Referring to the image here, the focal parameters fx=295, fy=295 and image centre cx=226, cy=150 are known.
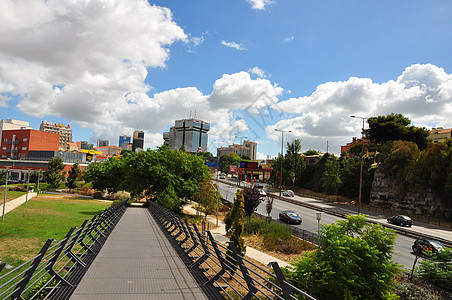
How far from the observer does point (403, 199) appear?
1848 inches

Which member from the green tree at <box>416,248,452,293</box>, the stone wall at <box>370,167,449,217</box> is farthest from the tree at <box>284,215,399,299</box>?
the stone wall at <box>370,167,449,217</box>

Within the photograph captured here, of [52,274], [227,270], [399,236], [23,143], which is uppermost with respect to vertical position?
[23,143]

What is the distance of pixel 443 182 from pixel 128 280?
151ft

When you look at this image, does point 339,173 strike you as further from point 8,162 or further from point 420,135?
point 8,162

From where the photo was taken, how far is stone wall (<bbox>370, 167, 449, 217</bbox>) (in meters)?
41.6

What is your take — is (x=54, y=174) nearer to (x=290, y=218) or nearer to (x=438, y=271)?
(x=290, y=218)

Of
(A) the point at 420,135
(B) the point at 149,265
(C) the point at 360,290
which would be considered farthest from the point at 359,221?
(A) the point at 420,135

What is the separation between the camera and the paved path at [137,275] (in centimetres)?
651

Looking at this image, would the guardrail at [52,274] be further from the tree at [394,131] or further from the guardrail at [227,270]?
the tree at [394,131]

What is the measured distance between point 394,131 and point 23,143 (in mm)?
117428

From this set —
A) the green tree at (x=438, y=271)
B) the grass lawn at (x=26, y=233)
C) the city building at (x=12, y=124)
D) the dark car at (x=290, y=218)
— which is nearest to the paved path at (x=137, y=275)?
the grass lawn at (x=26, y=233)

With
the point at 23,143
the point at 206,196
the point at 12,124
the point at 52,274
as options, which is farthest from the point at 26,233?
the point at 12,124

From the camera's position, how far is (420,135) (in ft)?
187

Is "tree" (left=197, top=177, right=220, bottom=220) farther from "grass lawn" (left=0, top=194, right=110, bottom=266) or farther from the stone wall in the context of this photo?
the stone wall
